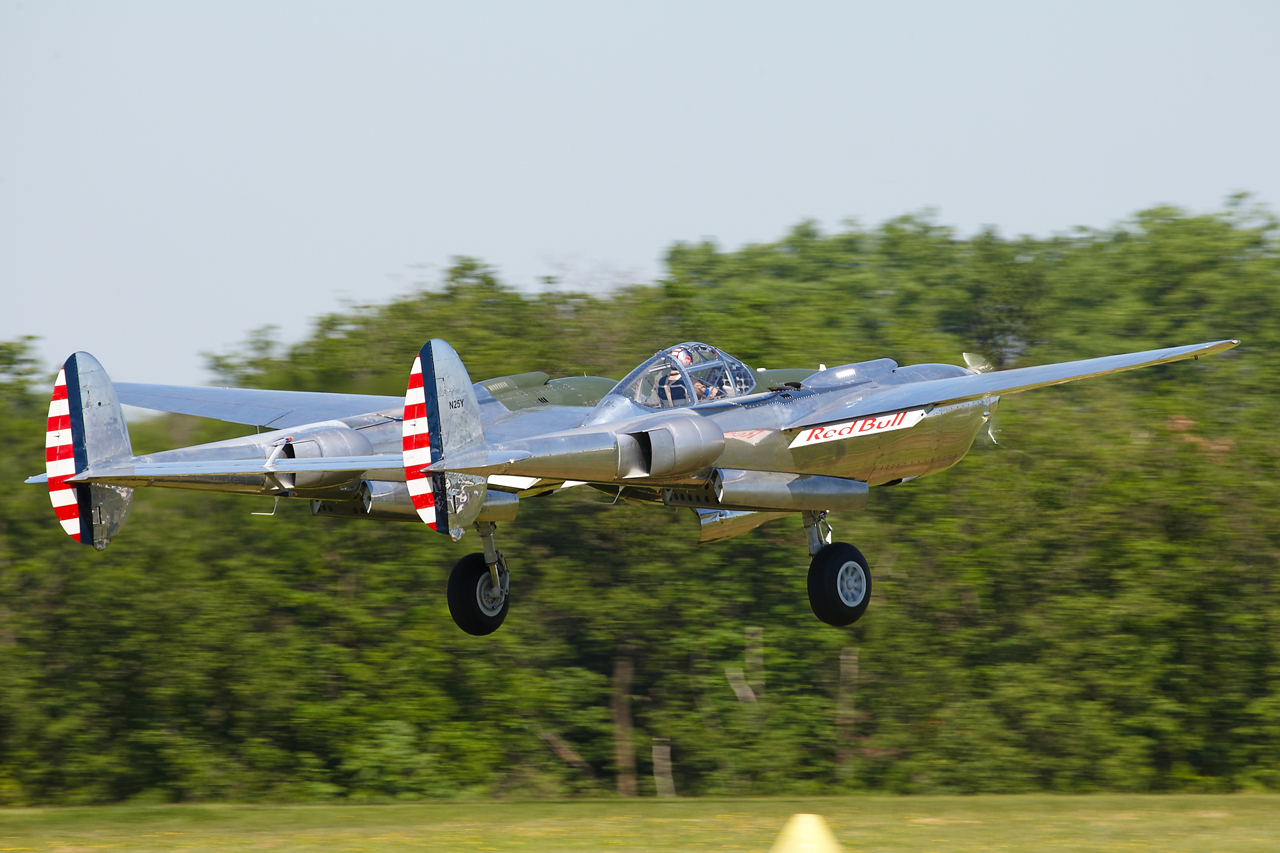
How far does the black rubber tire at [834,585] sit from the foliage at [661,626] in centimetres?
1910

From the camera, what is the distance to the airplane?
14.6 meters

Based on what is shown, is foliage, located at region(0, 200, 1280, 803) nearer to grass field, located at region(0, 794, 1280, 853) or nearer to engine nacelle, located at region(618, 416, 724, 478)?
grass field, located at region(0, 794, 1280, 853)

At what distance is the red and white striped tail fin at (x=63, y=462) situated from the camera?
50.1 feet

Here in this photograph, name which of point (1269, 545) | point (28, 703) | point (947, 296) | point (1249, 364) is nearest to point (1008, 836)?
point (1269, 545)

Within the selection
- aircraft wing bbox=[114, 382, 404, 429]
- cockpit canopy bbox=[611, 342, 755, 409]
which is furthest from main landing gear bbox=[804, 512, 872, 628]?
aircraft wing bbox=[114, 382, 404, 429]

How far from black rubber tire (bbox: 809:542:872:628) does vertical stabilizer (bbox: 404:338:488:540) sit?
6338 mm

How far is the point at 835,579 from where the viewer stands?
62.4ft

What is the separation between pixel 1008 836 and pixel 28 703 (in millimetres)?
27308

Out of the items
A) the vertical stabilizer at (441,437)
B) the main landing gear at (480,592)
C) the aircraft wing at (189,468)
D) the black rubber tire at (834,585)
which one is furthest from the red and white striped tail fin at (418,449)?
the black rubber tire at (834,585)

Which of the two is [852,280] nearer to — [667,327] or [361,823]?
[667,327]

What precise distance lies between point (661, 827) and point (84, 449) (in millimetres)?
10369

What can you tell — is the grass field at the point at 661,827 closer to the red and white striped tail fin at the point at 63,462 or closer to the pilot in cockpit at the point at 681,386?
the red and white striped tail fin at the point at 63,462

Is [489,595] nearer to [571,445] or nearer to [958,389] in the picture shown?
[571,445]

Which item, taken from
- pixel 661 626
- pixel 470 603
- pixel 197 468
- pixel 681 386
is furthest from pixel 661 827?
pixel 661 626
